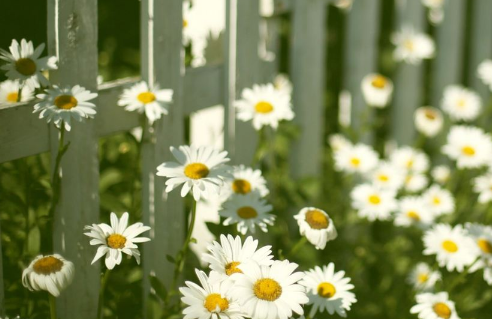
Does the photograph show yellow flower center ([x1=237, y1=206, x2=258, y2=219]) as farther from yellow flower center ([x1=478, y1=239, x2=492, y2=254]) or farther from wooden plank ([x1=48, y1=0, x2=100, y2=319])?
yellow flower center ([x1=478, y1=239, x2=492, y2=254])

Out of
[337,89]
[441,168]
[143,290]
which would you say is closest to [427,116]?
[441,168]

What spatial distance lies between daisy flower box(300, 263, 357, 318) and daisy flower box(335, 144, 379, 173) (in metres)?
0.95

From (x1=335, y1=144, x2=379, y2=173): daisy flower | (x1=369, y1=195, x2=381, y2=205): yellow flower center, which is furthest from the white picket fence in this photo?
(x1=369, y1=195, x2=381, y2=205): yellow flower center

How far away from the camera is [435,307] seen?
5.75ft

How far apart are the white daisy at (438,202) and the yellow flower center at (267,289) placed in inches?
47.6

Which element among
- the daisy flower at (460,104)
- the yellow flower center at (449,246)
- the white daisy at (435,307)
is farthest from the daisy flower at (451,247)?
the daisy flower at (460,104)

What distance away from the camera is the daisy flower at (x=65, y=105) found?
1517 mm

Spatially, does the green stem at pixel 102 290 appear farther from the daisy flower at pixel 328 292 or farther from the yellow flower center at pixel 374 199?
the yellow flower center at pixel 374 199

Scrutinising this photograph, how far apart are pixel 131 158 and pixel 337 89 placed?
1509mm

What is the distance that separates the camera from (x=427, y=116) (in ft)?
9.20

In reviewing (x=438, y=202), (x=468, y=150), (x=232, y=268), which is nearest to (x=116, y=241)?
(x=232, y=268)

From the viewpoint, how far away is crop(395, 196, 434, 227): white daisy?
89.8 inches

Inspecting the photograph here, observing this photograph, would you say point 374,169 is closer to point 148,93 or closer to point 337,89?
point 337,89

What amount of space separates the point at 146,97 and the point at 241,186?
1.16ft
